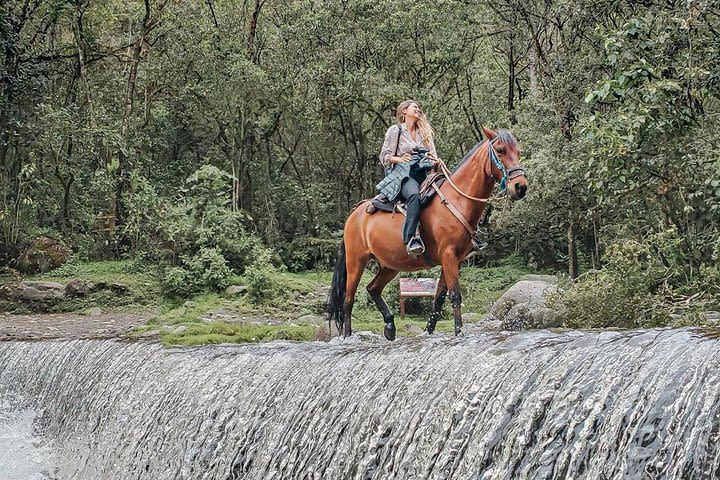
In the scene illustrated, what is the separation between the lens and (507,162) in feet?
19.8

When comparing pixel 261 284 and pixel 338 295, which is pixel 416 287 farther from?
pixel 261 284

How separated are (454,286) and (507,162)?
1.09 m

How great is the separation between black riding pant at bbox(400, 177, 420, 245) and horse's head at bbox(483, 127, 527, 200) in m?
0.78

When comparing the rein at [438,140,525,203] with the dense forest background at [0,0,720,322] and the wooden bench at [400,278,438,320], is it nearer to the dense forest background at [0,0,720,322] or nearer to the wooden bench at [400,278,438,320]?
the dense forest background at [0,0,720,322]

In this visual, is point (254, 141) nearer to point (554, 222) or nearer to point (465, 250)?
point (554, 222)

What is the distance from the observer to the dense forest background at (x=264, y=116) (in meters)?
15.4

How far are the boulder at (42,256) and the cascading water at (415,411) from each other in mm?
12268

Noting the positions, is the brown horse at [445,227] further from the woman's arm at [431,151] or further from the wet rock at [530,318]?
the wet rock at [530,318]

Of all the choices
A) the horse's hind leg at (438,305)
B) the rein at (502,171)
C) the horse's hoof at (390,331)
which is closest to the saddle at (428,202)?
the rein at (502,171)

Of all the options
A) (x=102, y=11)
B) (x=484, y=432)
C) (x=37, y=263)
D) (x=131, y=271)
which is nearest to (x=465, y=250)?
(x=484, y=432)

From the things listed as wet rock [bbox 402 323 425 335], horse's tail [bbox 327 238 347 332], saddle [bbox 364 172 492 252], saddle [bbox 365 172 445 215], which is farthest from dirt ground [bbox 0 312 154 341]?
saddle [bbox 365 172 445 215]

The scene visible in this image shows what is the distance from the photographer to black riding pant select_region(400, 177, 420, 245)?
21.7ft

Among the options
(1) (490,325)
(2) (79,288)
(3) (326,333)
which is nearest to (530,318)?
(1) (490,325)

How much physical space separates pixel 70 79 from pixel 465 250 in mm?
19061
